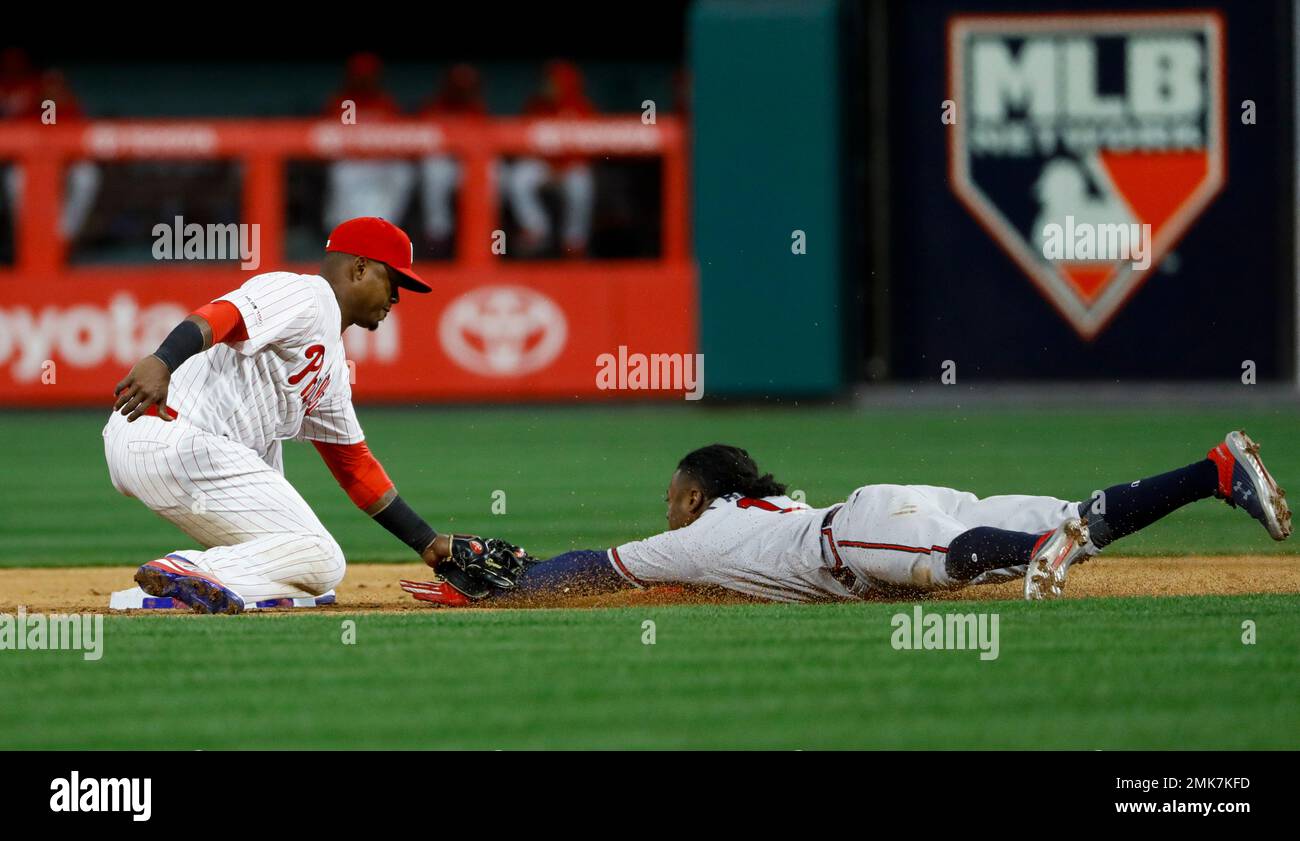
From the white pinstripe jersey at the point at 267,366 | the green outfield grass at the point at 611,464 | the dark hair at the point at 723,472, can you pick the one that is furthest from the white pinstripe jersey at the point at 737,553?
the green outfield grass at the point at 611,464

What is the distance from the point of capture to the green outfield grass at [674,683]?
4406 millimetres

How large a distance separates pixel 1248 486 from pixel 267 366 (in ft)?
10.9

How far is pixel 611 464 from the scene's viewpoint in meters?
12.8

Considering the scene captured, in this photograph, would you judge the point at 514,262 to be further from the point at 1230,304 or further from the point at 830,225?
the point at 1230,304

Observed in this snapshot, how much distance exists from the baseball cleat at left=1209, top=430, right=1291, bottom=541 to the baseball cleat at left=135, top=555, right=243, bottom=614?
10.9ft

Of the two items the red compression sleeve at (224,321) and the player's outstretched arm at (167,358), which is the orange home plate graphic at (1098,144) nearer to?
the red compression sleeve at (224,321)

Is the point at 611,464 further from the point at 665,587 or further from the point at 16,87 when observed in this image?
the point at 16,87

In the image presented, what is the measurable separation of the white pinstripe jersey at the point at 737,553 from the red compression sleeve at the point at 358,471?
1.08 meters

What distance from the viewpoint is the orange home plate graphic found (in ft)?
53.9

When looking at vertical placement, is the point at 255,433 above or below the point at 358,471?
above

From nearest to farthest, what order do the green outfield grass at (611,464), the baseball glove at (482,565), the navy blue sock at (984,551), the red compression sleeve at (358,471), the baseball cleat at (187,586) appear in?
the navy blue sock at (984,551) < the baseball cleat at (187,586) < the baseball glove at (482,565) < the red compression sleeve at (358,471) < the green outfield grass at (611,464)

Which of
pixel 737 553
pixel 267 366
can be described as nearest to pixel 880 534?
pixel 737 553

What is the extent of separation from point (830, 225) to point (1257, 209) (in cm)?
371

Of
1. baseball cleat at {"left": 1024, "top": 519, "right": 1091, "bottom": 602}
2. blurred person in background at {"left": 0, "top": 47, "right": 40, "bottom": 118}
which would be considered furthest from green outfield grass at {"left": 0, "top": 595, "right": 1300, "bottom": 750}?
blurred person in background at {"left": 0, "top": 47, "right": 40, "bottom": 118}
